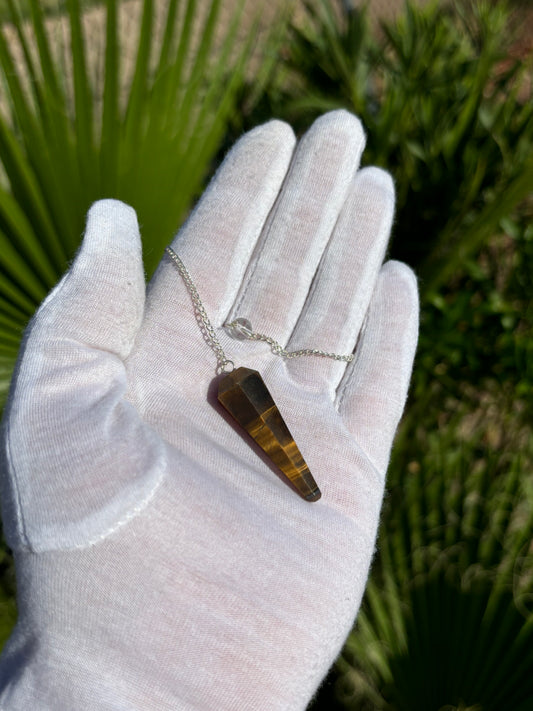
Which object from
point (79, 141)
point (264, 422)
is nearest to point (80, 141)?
point (79, 141)

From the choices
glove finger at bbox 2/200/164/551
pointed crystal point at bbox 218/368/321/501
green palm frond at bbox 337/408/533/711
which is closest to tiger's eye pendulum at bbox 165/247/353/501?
pointed crystal point at bbox 218/368/321/501

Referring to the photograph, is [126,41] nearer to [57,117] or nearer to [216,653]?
[57,117]

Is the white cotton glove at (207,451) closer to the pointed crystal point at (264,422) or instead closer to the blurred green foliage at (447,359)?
the pointed crystal point at (264,422)

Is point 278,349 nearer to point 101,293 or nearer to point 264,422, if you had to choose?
point 264,422

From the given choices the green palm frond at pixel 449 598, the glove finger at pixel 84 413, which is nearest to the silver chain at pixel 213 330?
the glove finger at pixel 84 413

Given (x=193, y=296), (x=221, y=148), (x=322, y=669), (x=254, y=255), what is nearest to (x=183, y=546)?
(x=322, y=669)

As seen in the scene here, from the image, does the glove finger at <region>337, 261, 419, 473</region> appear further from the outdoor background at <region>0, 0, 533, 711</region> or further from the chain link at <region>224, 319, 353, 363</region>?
the outdoor background at <region>0, 0, 533, 711</region>
